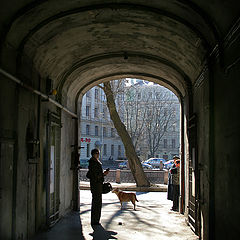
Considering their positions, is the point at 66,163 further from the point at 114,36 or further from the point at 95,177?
the point at 114,36

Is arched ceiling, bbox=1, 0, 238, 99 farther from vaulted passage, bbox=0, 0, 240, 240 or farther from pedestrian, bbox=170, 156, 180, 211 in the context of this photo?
pedestrian, bbox=170, 156, 180, 211

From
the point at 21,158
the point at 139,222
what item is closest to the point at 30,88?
the point at 21,158

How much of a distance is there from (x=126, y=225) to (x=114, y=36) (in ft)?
15.0

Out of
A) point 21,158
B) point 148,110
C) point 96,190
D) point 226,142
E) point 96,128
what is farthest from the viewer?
point 96,128

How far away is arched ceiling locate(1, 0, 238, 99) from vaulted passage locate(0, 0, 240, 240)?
0.02m

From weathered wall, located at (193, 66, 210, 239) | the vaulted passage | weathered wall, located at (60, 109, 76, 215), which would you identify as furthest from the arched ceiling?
weathered wall, located at (60, 109, 76, 215)

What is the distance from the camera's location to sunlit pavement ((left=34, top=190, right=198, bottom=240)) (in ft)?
25.1

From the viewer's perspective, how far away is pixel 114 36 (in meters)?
7.94

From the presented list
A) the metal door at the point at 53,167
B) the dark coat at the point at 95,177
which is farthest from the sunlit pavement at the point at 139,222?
the dark coat at the point at 95,177

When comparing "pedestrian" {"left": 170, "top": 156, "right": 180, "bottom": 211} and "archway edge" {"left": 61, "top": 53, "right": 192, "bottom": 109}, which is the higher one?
"archway edge" {"left": 61, "top": 53, "right": 192, "bottom": 109}

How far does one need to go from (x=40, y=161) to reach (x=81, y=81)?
4001mm

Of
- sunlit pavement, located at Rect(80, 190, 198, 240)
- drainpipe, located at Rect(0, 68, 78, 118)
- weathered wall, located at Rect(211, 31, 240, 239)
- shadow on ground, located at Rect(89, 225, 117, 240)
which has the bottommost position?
sunlit pavement, located at Rect(80, 190, 198, 240)

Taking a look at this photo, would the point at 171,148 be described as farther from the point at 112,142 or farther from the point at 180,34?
the point at 180,34

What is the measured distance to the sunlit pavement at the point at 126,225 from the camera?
25.1 ft
